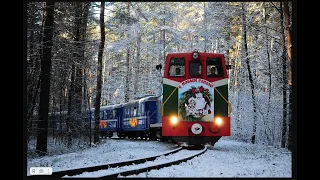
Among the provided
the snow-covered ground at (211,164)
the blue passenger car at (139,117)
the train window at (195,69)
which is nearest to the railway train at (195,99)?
the train window at (195,69)

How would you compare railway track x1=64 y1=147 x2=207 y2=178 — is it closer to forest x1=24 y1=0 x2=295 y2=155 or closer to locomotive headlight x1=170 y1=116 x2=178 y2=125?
locomotive headlight x1=170 y1=116 x2=178 y2=125

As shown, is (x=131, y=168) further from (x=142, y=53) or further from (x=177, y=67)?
(x=142, y=53)

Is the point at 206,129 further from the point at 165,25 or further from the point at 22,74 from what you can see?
the point at 165,25

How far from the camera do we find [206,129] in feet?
34.1

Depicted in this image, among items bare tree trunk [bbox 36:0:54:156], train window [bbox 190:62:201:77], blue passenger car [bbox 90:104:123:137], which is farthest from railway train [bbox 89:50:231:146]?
blue passenger car [bbox 90:104:123:137]

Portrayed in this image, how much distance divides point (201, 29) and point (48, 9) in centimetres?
1255

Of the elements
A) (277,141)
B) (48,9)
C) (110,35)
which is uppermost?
(110,35)

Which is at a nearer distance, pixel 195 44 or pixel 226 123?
pixel 226 123

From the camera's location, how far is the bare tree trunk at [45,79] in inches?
391

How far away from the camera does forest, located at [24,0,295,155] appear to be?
34.0 ft

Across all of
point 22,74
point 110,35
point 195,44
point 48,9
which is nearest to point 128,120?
point 110,35

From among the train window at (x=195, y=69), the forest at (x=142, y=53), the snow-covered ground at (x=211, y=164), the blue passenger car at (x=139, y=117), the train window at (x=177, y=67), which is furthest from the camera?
the blue passenger car at (x=139, y=117)

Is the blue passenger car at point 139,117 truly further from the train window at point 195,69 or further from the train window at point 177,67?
the train window at point 195,69

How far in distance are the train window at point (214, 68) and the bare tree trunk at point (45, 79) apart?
15.3 ft
